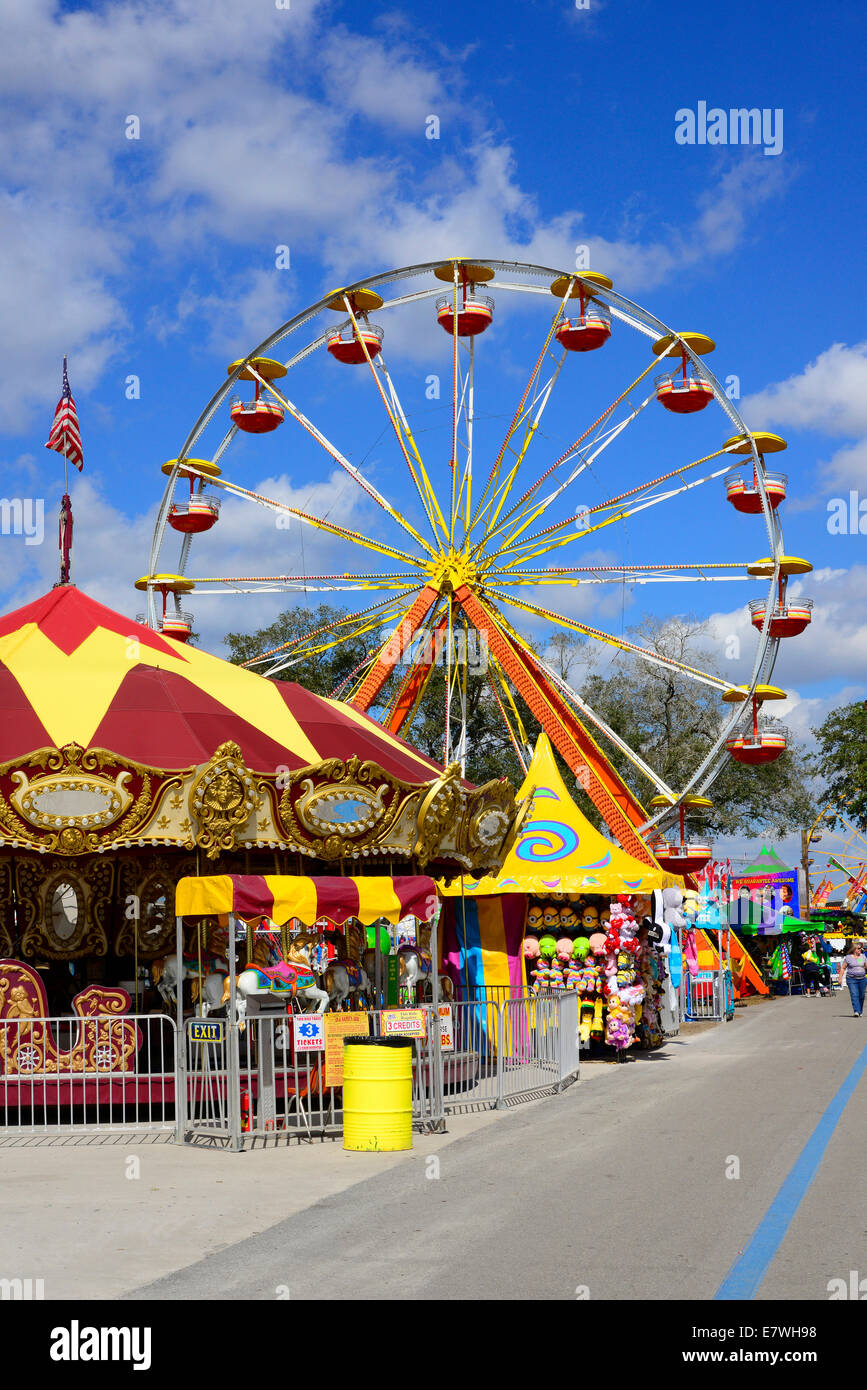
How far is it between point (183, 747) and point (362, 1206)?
6.50 meters

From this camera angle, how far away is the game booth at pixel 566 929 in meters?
18.6

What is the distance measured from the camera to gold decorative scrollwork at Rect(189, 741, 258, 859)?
43.3 ft

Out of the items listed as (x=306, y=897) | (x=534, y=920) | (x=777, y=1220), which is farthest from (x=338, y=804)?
(x=777, y=1220)

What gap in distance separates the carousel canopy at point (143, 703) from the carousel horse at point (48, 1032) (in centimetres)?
223

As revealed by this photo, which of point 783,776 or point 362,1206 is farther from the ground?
point 783,776

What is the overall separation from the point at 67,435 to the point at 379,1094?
31.3 ft

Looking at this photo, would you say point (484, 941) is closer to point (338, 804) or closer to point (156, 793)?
point (338, 804)

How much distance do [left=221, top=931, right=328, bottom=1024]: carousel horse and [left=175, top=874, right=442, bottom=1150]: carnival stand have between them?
0.04 feet

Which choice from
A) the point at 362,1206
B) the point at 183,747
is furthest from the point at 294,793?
the point at 362,1206

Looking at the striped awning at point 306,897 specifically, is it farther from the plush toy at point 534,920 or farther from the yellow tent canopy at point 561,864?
the plush toy at point 534,920

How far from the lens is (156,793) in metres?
13.4

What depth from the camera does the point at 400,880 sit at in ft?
42.9

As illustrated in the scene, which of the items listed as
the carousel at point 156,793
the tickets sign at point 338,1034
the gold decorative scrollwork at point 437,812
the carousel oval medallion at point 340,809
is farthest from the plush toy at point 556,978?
the tickets sign at point 338,1034
